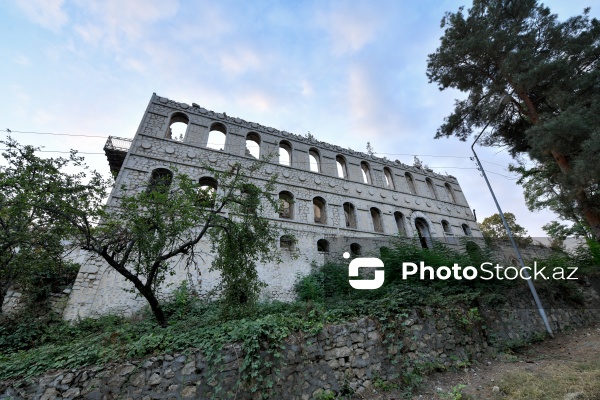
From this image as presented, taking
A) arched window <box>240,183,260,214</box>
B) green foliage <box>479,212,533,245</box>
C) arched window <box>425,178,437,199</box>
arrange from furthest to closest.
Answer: green foliage <box>479,212,533,245</box>
arched window <box>425,178,437,199</box>
arched window <box>240,183,260,214</box>

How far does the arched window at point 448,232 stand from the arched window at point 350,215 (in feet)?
21.0

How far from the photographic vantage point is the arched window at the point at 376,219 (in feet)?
46.6

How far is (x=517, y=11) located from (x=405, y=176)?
31.8 ft

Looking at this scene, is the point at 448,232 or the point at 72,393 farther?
the point at 448,232

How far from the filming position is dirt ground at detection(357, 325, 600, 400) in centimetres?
400

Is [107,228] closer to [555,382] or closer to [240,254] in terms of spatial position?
[240,254]

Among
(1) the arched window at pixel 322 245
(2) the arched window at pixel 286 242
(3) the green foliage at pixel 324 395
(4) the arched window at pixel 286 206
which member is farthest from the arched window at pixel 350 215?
(3) the green foliage at pixel 324 395

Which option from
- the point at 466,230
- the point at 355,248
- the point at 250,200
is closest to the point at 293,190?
the point at 355,248

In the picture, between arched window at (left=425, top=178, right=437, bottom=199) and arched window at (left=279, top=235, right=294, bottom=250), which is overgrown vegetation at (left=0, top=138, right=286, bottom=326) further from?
arched window at (left=425, top=178, right=437, bottom=199)

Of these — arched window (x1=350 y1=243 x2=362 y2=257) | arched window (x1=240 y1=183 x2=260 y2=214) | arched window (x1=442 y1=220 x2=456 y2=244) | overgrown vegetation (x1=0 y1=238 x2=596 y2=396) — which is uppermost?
arched window (x1=442 y1=220 x2=456 y2=244)

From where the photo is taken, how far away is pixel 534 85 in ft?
31.3

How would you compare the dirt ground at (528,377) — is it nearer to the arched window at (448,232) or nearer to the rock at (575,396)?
the rock at (575,396)

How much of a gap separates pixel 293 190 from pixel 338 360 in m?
8.64

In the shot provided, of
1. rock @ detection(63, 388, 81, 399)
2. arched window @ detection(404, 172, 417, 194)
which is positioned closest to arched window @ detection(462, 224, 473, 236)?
arched window @ detection(404, 172, 417, 194)
